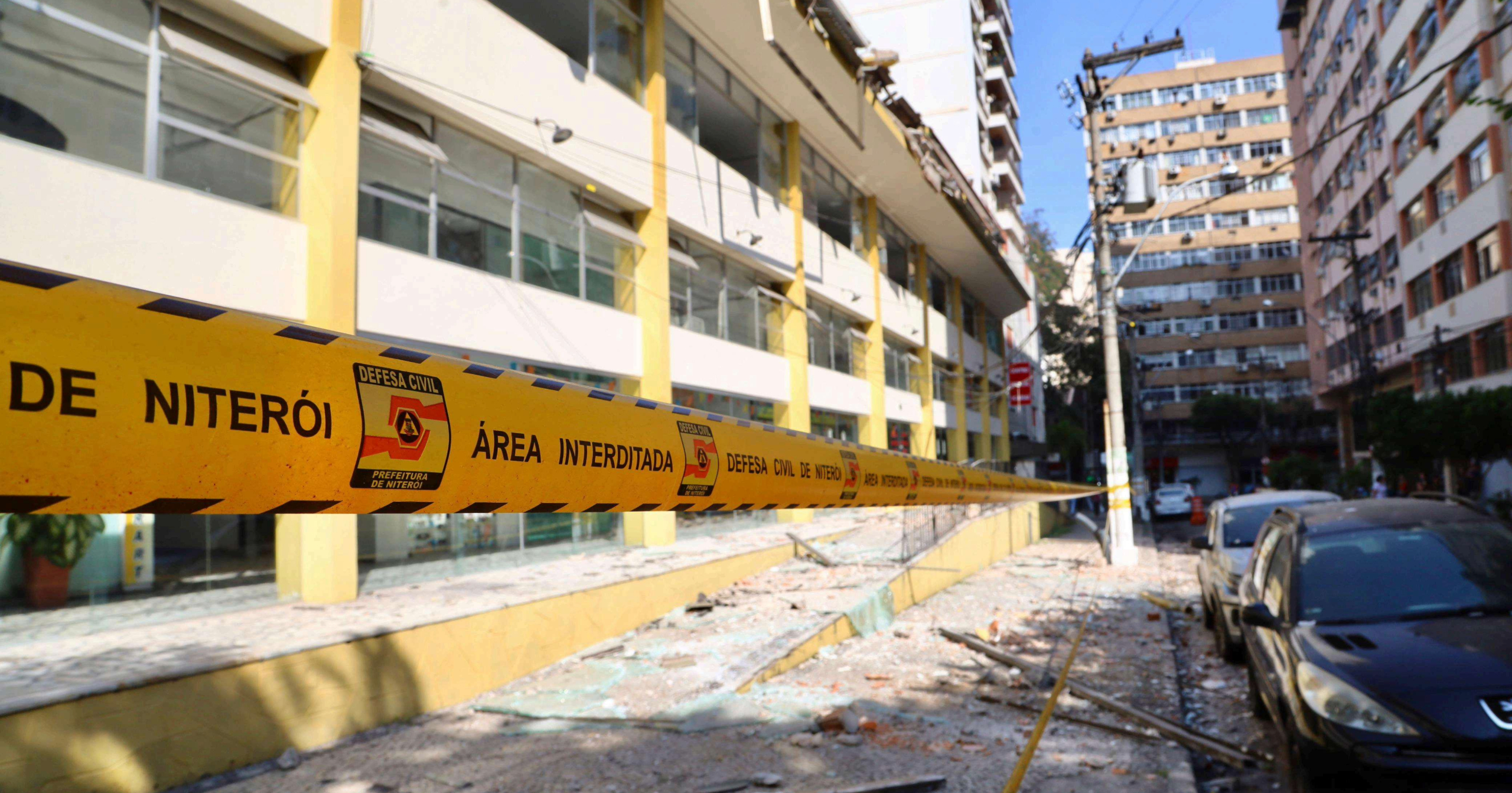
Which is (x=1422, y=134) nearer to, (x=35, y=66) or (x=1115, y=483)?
(x=1115, y=483)

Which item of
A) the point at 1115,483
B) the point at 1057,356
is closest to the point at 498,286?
the point at 1115,483

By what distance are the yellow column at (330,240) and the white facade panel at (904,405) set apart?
64.8 feet

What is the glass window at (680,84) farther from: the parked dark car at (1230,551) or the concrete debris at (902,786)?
the concrete debris at (902,786)

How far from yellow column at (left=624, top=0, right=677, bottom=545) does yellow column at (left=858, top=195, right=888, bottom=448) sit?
37.1ft

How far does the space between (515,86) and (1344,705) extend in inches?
449

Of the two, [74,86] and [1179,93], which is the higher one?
[1179,93]

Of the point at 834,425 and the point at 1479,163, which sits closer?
the point at 834,425

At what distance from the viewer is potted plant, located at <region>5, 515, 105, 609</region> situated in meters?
6.98

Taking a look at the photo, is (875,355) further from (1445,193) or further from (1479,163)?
(1445,193)

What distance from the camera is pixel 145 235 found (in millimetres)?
7266

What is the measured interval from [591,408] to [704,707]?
494 centimetres

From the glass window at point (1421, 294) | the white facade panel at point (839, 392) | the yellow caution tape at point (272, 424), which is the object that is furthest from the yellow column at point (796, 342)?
the glass window at point (1421, 294)

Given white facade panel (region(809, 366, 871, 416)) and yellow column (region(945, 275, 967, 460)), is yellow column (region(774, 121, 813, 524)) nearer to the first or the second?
white facade panel (region(809, 366, 871, 416))

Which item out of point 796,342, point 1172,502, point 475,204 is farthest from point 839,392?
point 1172,502
